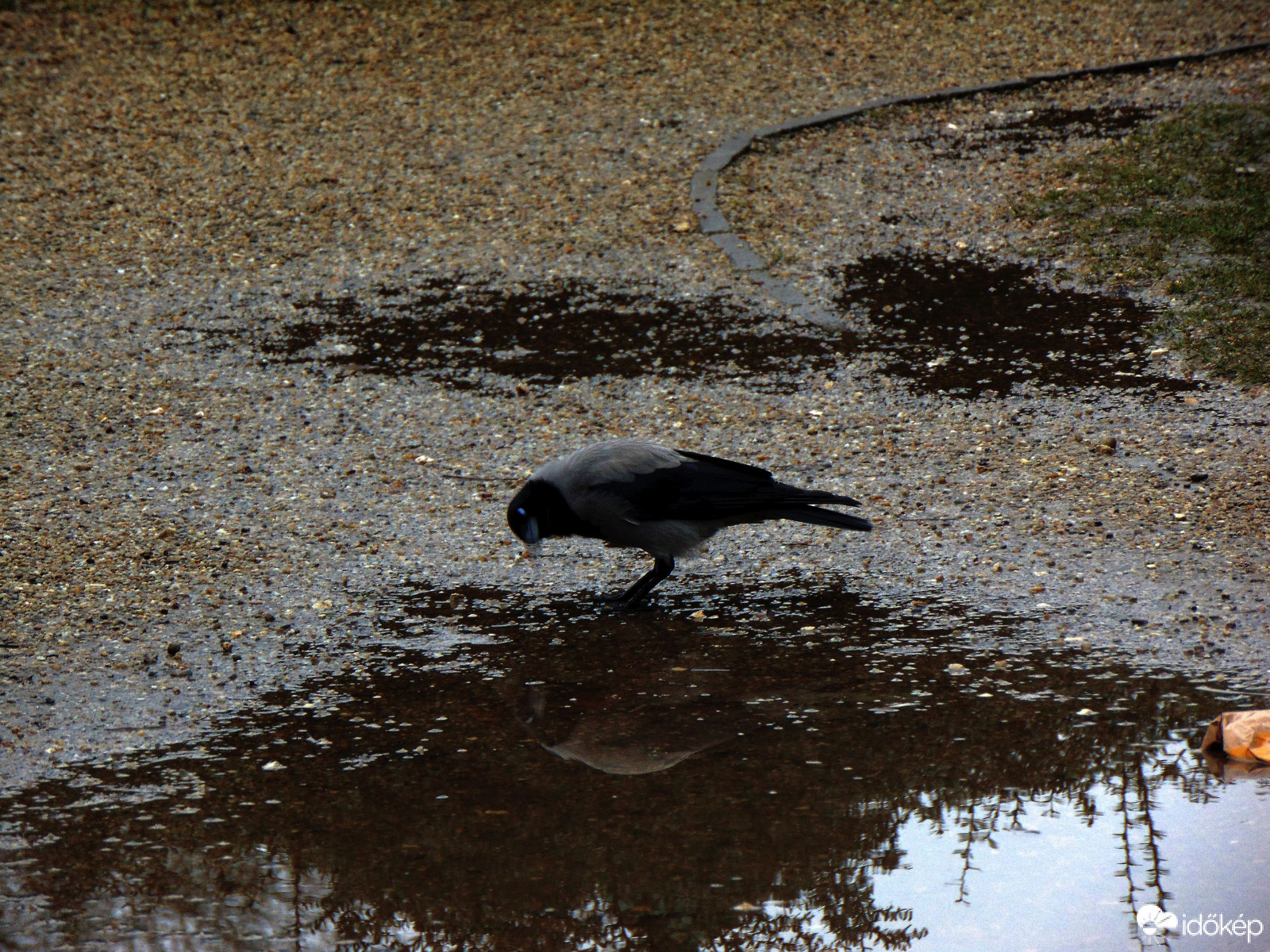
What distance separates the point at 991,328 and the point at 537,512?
3.56 metres

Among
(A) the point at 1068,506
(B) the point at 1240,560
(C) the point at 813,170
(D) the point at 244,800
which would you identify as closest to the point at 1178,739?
(B) the point at 1240,560

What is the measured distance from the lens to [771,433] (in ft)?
21.6

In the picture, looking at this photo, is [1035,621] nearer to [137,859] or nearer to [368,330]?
[137,859]

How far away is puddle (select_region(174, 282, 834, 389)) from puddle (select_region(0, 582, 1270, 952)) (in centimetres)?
281

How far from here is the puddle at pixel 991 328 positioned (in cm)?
700

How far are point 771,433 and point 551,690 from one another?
2.42 m

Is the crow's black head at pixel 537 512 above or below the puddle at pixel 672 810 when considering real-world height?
above

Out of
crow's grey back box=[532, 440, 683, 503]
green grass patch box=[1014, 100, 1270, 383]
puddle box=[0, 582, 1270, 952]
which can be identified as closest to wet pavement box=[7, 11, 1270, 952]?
puddle box=[0, 582, 1270, 952]

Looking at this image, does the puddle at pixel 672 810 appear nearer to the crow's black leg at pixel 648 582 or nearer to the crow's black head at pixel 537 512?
the crow's black leg at pixel 648 582

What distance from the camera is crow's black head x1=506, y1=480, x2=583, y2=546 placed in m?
5.09
